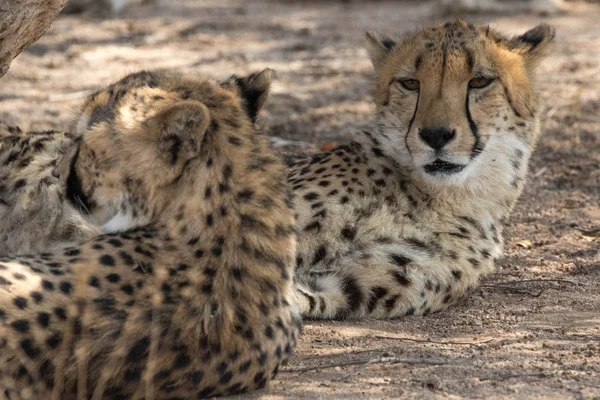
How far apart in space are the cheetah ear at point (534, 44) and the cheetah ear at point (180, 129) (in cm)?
185

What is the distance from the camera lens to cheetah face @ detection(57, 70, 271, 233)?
298 centimetres

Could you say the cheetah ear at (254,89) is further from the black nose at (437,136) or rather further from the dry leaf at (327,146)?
the dry leaf at (327,146)

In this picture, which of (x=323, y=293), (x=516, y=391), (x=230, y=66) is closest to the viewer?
(x=516, y=391)

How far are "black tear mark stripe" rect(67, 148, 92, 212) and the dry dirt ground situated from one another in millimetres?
769

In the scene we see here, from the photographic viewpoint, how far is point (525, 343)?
3.48m

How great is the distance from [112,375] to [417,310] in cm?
149

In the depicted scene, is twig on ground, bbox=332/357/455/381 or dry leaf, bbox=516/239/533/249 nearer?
twig on ground, bbox=332/357/455/381

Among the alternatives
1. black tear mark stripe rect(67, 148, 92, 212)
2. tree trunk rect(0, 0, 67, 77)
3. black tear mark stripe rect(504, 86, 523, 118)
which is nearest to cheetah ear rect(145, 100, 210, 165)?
black tear mark stripe rect(67, 148, 92, 212)

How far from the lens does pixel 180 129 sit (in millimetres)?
2934

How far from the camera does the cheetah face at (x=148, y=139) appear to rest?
2979mm

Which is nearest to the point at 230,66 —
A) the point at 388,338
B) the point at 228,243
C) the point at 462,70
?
the point at 462,70

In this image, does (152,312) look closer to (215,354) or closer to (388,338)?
(215,354)

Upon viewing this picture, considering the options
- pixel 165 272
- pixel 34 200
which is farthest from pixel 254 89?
pixel 34 200

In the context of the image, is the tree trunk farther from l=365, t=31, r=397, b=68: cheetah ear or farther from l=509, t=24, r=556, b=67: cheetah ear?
l=509, t=24, r=556, b=67: cheetah ear
